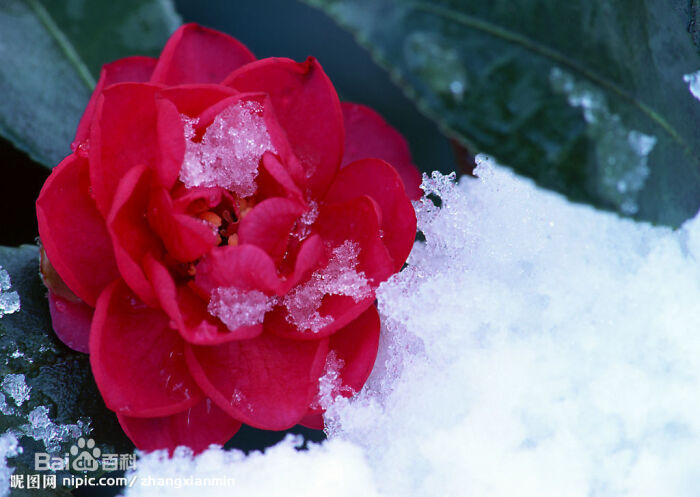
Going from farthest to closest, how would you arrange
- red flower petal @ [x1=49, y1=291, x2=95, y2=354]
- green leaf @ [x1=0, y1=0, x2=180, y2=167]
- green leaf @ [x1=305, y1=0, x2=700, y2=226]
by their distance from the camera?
green leaf @ [x1=0, y1=0, x2=180, y2=167] < red flower petal @ [x1=49, y1=291, x2=95, y2=354] < green leaf @ [x1=305, y1=0, x2=700, y2=226]

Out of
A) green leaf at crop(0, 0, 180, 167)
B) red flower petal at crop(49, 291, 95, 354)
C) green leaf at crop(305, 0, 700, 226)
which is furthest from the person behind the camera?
green leaf at crop(0, 0, 180, 167)

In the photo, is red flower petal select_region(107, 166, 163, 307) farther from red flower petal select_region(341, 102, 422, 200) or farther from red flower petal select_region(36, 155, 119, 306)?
red flower petal select_region(341, 102, 422, 200)

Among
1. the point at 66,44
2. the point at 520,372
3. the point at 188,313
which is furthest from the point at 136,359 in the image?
the point at 66,44

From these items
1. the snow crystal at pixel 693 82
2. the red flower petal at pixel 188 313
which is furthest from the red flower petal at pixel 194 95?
the snow crystal at pixel 693 82

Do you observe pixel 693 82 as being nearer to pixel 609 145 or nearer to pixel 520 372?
pixel 609 145

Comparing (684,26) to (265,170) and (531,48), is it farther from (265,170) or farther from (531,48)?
(265,170)

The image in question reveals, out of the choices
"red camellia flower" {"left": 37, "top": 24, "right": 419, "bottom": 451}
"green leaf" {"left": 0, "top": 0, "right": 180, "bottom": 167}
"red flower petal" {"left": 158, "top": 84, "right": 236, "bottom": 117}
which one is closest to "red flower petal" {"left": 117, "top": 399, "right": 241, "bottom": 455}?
"red camellia flower" {"left": 37, "top": 24, "right": 419, "bottom": 451}
